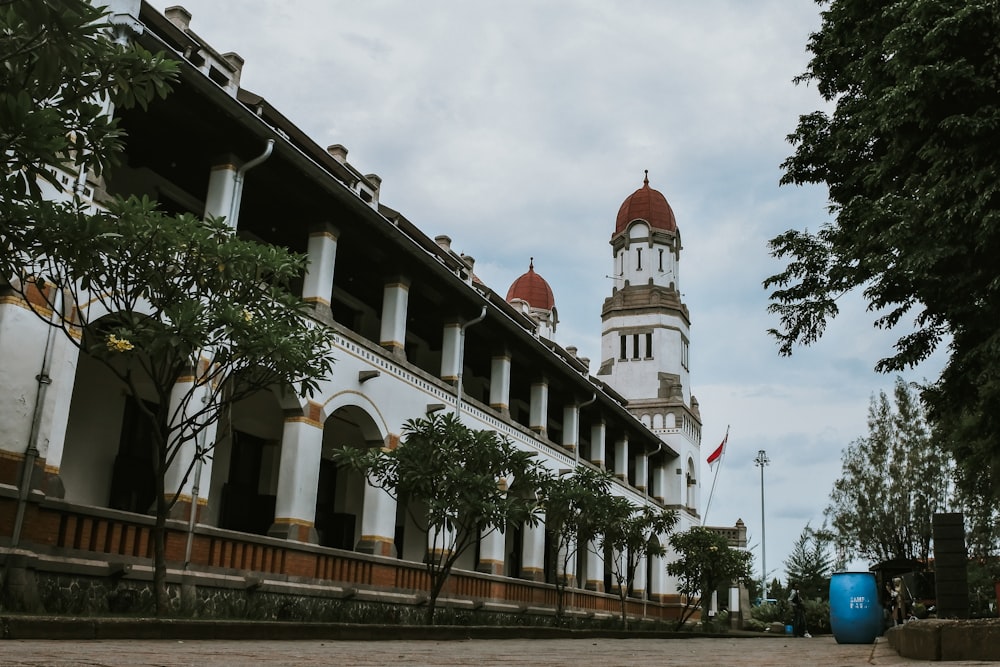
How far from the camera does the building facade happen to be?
11773 mm

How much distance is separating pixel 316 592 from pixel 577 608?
14233 millimetres

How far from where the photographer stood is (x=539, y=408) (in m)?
27.4

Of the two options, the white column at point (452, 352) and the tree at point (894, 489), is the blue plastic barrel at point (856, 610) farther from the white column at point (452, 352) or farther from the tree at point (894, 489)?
the tree at point (894, 489)

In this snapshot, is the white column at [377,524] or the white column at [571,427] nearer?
the white column at [377,524]

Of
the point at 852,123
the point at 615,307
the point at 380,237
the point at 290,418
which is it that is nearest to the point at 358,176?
the point at 380,237

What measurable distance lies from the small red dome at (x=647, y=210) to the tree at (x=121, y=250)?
35294 mm

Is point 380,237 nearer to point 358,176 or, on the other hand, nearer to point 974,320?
point 358,176

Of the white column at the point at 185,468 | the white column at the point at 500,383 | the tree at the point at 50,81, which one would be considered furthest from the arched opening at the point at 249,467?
the tree at the point at 50,81

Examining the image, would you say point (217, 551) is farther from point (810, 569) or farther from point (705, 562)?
point (810, 569)

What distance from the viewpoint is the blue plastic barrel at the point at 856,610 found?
13.8m

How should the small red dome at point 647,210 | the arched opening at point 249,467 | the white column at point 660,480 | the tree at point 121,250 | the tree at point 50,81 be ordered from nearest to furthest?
the tree at point 50,81, the tree at point 121,250, the arched opening at point 249,467, the white column at point 660,480, the small red dome at point 647,210

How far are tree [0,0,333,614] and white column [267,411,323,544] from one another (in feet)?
9.79

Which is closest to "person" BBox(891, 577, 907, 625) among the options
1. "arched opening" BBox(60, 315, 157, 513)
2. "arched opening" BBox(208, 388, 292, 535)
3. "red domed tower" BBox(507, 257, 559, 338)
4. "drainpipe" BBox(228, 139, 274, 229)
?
"arched opening" BBox(208, 388, 292, 535)

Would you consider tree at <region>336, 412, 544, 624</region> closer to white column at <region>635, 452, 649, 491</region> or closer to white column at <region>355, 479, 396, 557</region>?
white column at <region>355, 479, 396, 557</region>
